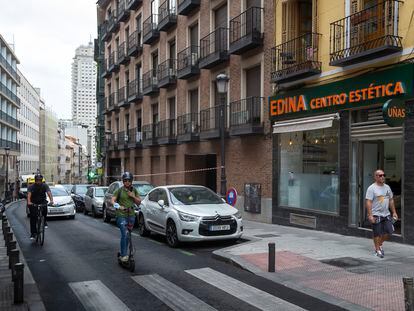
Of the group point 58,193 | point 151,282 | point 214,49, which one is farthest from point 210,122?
point 151,282

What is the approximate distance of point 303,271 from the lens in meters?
7.82

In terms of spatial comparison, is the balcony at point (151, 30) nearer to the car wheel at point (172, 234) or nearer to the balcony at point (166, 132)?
the balcony at point (166, 132)

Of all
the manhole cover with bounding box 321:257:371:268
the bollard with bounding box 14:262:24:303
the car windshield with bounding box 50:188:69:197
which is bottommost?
the manhole cover with bounding box 321:257:371:268

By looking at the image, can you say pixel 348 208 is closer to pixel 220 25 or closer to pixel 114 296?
pixel 114 296

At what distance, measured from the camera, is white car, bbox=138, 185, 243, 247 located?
10367 millimetres

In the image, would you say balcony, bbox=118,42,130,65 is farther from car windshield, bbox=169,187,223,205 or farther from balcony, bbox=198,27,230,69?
car windshield, bbox=169,187,223,205

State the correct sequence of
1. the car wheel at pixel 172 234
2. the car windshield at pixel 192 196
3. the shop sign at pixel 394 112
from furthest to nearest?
the car windshield at pixel 192 196 < the car wheel at pixel 172 234 < the shop sign at pixel 394 112

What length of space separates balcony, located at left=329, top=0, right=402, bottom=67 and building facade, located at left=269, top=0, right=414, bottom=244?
0.02 meters

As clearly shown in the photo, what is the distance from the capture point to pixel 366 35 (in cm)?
1138

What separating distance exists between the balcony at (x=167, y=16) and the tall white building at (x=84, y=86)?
160223mm

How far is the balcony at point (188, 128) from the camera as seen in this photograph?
2083 cm

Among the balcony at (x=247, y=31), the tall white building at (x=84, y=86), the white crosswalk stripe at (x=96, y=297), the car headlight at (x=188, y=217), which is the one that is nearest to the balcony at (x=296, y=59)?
the balcony at (x=247, y=31)

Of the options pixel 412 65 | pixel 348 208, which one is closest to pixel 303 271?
pixel 348 208

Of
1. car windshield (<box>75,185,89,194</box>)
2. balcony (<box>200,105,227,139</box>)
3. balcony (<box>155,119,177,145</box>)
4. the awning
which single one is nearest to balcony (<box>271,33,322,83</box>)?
the awning
